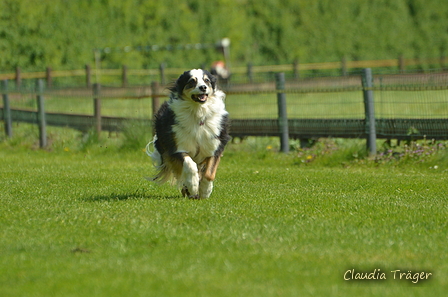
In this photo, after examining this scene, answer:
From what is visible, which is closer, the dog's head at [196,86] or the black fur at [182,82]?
the dog's head at [196,86]

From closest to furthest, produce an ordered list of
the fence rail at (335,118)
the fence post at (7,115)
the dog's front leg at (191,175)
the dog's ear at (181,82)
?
1. the dog's front leg at (191,175)
2. the dog's ear at (181,82)
3. the fence rail at (335,118)
4. the fence post at (7,115)

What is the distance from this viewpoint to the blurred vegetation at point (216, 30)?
1278 inches

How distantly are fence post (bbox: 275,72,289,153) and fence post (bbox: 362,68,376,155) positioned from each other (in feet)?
5.81

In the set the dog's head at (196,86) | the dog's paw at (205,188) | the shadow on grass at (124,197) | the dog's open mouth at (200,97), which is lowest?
the shadow on grass at (124,197)

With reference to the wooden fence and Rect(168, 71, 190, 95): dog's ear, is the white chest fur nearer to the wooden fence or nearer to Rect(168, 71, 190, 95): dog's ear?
Rect(168, 71, 190, 95): dog's ear

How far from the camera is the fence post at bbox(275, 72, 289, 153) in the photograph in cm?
1466

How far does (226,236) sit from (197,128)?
102 inches

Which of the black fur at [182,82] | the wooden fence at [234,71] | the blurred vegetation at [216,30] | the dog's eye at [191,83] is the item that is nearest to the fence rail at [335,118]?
the black fur at [182,82]

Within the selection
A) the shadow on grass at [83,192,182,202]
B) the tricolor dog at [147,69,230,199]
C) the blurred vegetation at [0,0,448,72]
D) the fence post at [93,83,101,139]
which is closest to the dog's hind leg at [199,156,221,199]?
the tricolor dog at [147,69,230,199]

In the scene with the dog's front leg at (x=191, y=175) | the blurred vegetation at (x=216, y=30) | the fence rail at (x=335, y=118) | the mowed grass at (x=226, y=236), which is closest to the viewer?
the mowed grass at (x=226, y=236)

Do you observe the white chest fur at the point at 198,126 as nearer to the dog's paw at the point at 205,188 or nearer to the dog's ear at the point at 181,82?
the dog's ear at the point at 181,82

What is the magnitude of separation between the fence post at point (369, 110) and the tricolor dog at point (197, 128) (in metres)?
4.78

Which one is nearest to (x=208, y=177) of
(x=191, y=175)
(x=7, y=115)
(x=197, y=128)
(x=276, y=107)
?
(x=191, y=175)

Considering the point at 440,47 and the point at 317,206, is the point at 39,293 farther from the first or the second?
the point at 440,47
